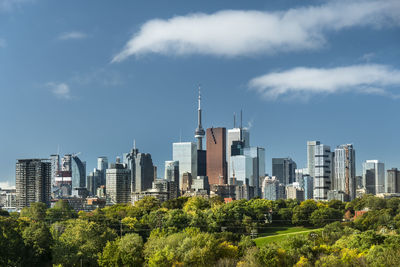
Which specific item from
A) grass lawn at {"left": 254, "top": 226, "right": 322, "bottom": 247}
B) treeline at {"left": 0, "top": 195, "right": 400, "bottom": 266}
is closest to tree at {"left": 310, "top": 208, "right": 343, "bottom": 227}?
grass lawn at {"left": 254, "top": 226, "right": 322, "bottom": 247}

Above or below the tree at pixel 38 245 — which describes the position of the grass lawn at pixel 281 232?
below

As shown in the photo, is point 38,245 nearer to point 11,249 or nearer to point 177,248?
point 11,249

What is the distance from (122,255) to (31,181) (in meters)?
144

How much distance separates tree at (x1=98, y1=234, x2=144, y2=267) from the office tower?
139049 millimetres

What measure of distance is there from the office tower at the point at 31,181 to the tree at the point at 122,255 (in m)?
139

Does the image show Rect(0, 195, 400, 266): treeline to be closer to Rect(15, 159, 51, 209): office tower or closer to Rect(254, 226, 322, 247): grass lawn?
Rect(254, 226, 322, 247): grass lawn

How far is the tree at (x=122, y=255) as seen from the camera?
5316 cm

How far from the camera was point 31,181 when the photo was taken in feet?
617

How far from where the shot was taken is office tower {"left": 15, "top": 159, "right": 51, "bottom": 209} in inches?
7362

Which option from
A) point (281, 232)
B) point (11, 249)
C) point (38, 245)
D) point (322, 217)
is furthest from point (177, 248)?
point (322, 217)

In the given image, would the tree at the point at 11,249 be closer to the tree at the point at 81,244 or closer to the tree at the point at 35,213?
the tree at the point at 81,244

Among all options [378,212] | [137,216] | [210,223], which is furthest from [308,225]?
[137,216]

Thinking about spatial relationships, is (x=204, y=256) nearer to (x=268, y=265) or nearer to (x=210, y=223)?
(x=268, y=265)

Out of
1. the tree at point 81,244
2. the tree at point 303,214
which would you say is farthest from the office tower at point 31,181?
the tree at point 81,244
